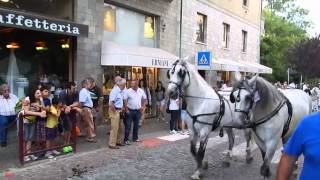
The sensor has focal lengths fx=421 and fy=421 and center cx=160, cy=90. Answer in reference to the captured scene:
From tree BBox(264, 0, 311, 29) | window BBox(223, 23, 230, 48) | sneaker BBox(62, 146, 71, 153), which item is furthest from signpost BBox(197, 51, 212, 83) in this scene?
tree BBox(264, 0, 311, 29)

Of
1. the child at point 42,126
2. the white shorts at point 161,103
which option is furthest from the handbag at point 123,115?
the white shorts at point 161,103

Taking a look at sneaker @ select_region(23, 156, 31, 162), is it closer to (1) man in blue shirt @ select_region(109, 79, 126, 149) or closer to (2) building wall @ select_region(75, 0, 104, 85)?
(1) man in blue shirt @ select_region(109, 79, 126, 149)

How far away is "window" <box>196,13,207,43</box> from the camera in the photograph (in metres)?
22.2

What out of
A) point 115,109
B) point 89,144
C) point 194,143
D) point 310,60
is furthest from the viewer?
point 89,144

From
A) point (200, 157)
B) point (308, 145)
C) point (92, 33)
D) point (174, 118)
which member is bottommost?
point (200, 157)

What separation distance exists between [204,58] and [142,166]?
6.11 metres

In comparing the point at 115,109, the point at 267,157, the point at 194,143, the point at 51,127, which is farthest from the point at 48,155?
the point at 267,157

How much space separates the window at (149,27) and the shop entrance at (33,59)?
497cm

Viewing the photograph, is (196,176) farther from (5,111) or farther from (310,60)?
(5,111)

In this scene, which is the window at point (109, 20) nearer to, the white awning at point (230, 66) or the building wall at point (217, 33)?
the white awning at point (230, 66)

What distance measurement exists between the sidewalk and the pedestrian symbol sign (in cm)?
258

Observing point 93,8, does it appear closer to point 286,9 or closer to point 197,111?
point 197,111

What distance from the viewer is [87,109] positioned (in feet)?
37.3

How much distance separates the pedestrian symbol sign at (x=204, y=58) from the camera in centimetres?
1377
